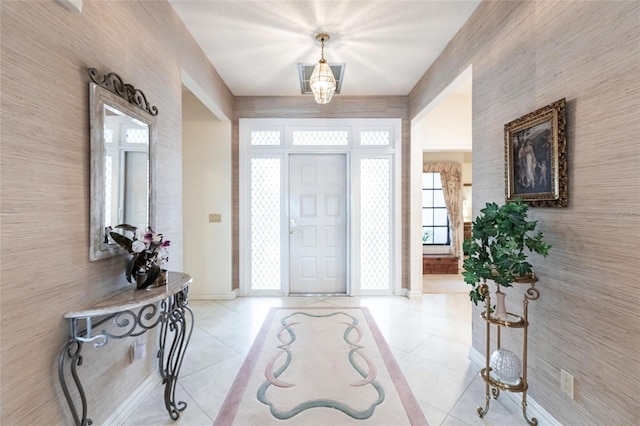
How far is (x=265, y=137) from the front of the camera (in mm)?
4070

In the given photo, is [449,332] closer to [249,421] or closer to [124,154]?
[249,421]

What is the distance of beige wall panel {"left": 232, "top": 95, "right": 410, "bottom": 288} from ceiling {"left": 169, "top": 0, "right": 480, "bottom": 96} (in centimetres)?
45

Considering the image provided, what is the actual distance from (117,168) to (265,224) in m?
2.52

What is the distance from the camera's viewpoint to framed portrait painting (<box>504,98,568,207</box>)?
1480mm

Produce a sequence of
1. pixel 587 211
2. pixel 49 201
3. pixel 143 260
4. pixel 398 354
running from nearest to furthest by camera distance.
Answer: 1. pixel 49 201
2. pixel 587 211
3. pixel 143 260
4. pixel 398 354

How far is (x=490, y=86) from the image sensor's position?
2141mm

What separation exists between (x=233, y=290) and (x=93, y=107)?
3057 millimetres

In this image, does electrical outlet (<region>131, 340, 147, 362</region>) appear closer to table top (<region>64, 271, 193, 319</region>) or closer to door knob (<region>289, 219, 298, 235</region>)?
table top (<region>64, 271, 193, 319</region>)

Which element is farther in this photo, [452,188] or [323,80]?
[452,188]

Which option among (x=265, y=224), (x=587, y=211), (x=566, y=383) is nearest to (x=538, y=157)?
(x=587, y=211)

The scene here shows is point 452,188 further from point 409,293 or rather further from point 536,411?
point 536,411

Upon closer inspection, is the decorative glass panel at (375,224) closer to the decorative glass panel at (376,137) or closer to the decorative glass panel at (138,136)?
the decorative glass panel at (376,137)

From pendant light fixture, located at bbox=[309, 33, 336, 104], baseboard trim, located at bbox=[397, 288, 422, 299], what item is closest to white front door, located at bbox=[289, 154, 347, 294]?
baseboard trim, located at bbox=[397, 288, 422, 299]

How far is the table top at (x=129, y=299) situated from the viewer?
131 cm
